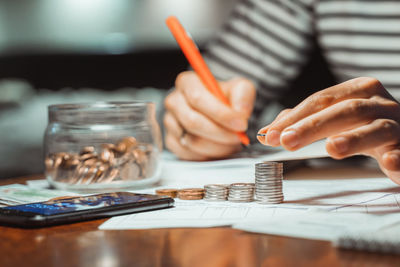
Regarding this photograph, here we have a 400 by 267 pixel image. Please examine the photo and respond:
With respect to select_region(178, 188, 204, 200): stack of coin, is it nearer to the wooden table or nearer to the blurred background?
the wooden table

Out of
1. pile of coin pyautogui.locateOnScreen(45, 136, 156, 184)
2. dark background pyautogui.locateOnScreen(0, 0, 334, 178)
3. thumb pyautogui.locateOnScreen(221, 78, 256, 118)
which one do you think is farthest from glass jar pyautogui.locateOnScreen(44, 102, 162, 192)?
dark background pyautogui.locateOnScreen(0, 0, 334, 178)

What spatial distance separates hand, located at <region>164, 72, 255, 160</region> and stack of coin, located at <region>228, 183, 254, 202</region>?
32cm

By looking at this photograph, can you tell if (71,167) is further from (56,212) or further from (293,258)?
(293,258)

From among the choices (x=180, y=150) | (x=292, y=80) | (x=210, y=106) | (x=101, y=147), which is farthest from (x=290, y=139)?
(x=292, y=80)

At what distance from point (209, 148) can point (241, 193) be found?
436 mm

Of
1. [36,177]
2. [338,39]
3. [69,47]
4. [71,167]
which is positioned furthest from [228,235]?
[69,47]

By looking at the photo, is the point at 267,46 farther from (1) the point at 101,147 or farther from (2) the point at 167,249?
(2) the point at 167,249

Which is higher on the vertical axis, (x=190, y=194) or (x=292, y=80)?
(x=292, y=80)

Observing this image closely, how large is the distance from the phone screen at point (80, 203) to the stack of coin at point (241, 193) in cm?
10

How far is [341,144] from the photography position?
0.55 metres

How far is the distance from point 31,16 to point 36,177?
1.47 m

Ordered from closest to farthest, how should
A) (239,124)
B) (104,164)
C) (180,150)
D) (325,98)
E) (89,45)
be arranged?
(325,98) → (104,164) → (239,124) → (180,150) → (89,45)

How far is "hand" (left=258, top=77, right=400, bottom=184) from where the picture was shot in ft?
1.85

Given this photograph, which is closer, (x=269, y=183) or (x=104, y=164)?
(x=269, y=183)
